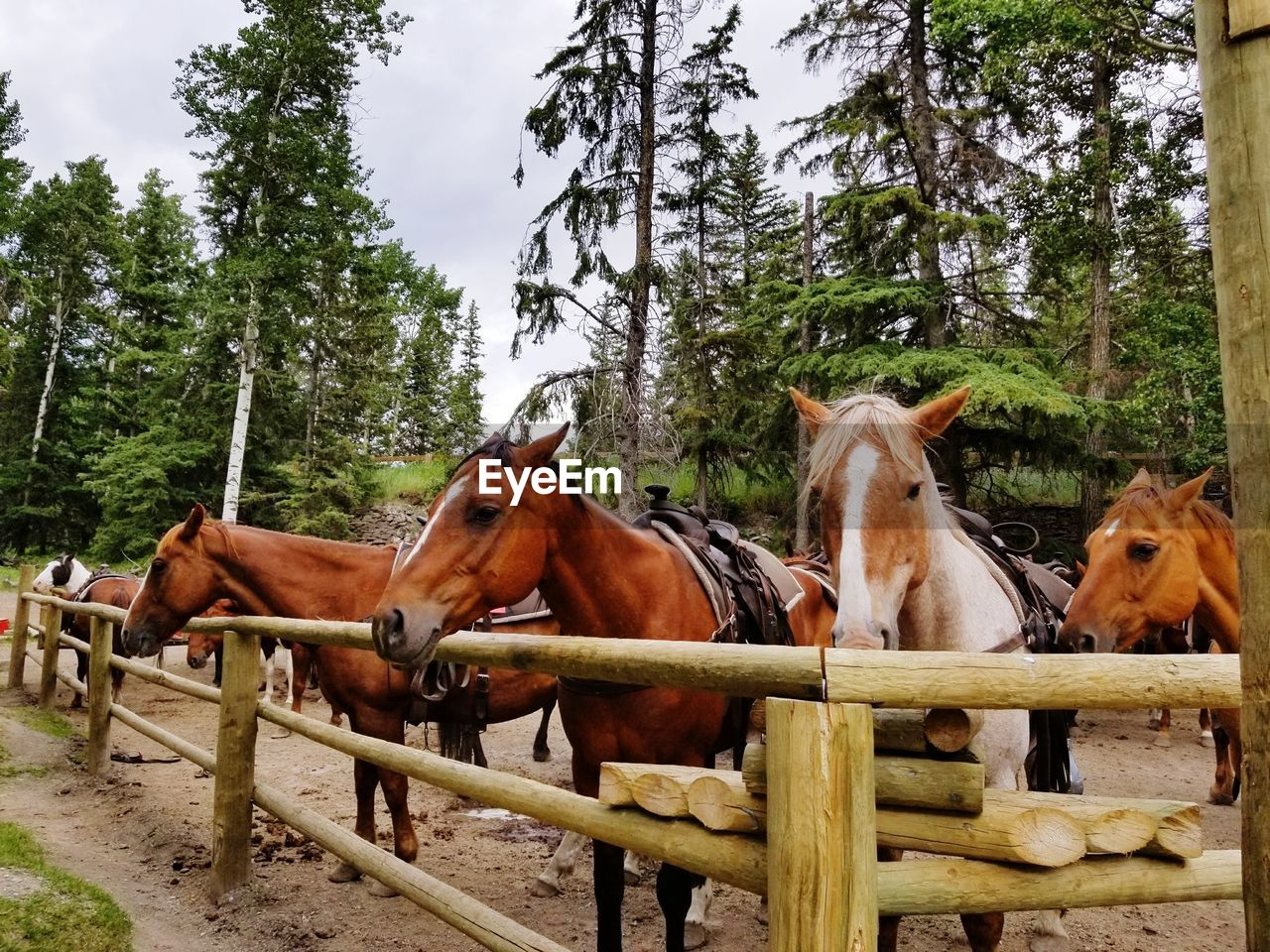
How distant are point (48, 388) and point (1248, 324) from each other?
34.9 meters

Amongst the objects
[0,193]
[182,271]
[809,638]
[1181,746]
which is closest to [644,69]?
[809,638]

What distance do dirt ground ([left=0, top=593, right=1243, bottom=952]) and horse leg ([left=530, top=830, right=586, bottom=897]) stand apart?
0.21ft

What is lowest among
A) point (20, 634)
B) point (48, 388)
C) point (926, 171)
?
point (20, 634)

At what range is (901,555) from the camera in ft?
7.60

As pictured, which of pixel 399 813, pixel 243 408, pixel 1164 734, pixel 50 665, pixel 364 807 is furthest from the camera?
pixel 243 408

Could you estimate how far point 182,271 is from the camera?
25.3 meters

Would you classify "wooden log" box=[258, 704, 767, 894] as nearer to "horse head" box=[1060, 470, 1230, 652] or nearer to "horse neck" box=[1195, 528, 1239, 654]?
"horse head" box=[1060, 470, 1230, 652]

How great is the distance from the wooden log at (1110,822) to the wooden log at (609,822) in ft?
1.85

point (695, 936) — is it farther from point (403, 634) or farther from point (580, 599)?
point (403, 634)

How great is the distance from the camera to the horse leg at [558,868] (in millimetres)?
4035

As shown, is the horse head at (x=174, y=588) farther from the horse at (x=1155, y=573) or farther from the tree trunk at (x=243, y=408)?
the tree trunk at (x=243, y=408)

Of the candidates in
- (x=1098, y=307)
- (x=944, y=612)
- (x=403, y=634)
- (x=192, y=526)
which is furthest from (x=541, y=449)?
(x=1098, y=307)

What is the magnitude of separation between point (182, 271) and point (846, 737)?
3059cm

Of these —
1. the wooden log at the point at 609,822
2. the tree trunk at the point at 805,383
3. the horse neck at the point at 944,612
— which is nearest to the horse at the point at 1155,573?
the horse neck at the point at 944,612
